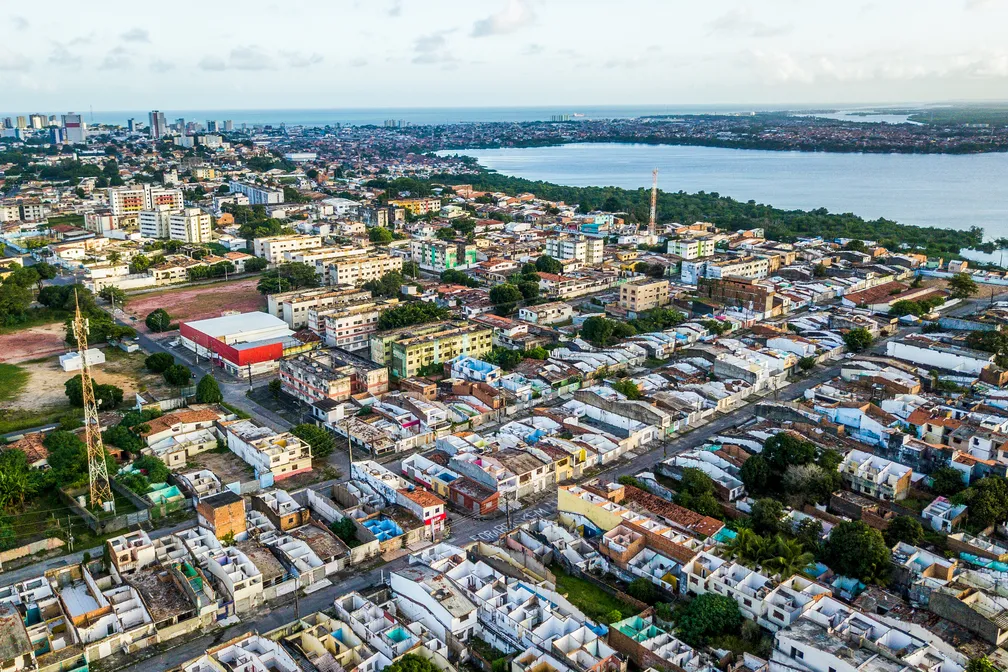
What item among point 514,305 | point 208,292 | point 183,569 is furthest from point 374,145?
point 183,569

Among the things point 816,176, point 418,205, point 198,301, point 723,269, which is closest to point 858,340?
point 723,269

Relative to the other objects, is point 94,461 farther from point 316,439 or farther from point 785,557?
point 785,557

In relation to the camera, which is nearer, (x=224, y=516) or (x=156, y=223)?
(x=224, y=516)

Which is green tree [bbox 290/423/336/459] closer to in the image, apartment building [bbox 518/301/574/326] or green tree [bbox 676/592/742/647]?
green tree [bbox 676/592/742/647]

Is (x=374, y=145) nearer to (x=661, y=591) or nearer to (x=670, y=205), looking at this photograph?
(x=670, y=205)

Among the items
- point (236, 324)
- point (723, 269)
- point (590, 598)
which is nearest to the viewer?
point (590, 598)

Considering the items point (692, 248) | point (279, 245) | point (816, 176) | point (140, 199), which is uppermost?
point (816, 176)
